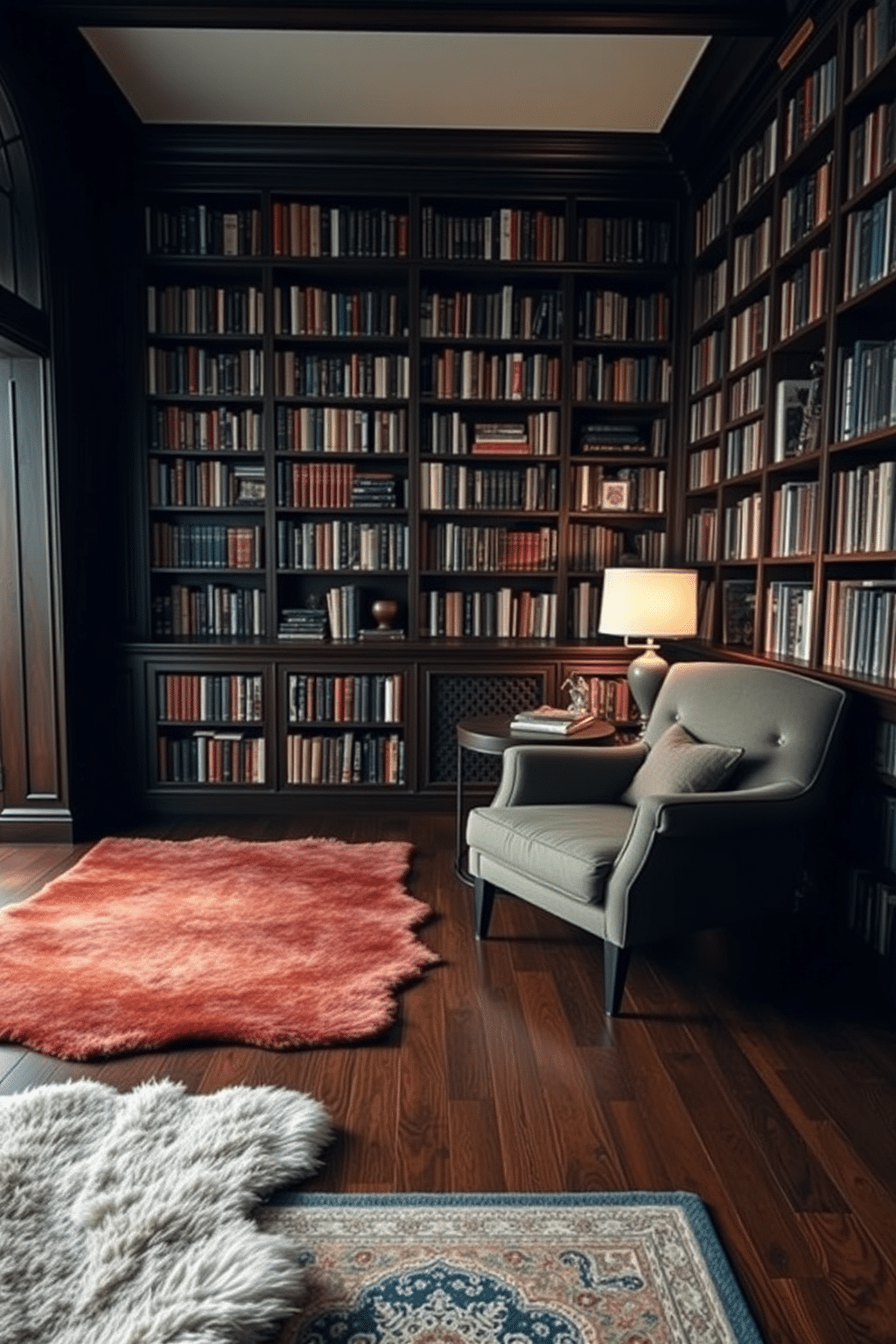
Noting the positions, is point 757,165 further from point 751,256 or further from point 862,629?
point 862,629

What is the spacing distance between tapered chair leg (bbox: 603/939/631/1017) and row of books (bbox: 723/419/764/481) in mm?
2003

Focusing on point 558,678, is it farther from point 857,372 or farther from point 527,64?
point 527,64

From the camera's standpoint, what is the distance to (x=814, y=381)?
129 inches

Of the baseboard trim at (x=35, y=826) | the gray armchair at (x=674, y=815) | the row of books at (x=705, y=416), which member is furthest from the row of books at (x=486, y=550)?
the baseboard trim at (x=35, y=826)

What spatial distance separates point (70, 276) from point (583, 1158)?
12.5 ft

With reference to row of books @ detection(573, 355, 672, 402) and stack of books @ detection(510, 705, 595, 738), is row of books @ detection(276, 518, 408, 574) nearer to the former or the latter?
row of books @ detection(573, 355, 672, 402)

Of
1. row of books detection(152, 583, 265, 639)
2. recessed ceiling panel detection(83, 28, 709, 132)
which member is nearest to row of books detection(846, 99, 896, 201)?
recessed ceiling panel detection(83, 28, 709, 132)

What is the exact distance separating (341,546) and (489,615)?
79cm

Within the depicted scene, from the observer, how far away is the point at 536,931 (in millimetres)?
3092

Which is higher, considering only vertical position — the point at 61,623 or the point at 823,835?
the point at 61,623

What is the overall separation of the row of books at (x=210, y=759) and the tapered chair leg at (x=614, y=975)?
239cm

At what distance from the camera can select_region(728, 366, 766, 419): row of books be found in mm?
3585

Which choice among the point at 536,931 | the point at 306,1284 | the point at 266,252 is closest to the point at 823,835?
the point at 536,931

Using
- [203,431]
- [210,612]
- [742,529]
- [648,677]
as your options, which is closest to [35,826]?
[210,612]
